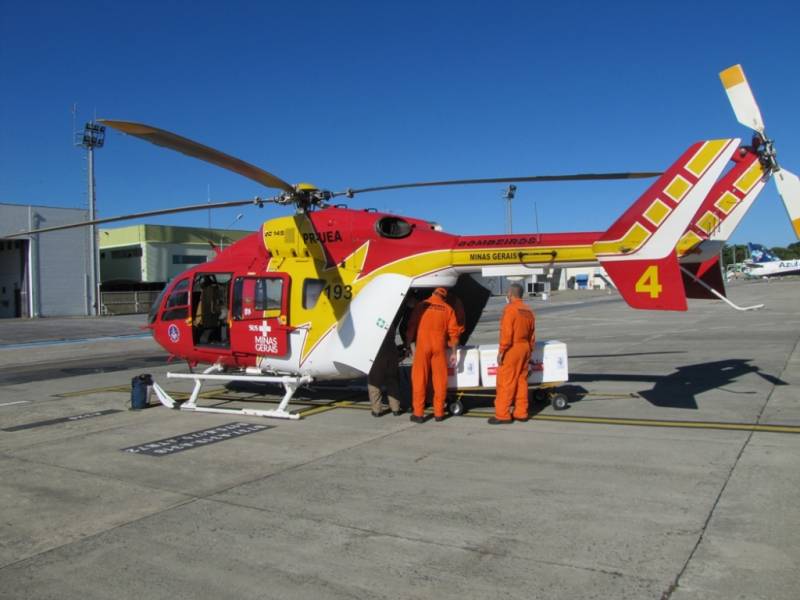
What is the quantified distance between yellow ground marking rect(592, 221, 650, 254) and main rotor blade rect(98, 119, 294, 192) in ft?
14.7

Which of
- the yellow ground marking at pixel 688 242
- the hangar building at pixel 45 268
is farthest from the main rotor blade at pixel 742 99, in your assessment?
the hangar building at pixel 45 268

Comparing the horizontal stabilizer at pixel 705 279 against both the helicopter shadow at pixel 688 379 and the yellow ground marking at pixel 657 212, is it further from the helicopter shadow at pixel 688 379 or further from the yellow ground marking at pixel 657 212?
the yellow ground marking at pixel 657 212

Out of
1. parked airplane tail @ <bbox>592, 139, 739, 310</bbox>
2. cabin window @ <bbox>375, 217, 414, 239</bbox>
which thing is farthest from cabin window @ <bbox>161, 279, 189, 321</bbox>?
parked airplane tail @ <bbox>592, 139, 739, 310</bbox>

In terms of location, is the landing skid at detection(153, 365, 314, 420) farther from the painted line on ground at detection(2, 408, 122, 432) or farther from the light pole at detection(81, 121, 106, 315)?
the light pole at detection(81, 121, 106, 315)

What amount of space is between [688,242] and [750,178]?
1.14 m

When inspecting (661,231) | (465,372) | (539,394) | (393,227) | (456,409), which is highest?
(393,227)

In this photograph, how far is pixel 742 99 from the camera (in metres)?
7.74

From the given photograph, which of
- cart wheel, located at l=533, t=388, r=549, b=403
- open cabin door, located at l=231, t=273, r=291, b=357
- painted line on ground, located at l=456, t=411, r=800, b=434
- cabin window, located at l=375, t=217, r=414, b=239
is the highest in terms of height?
cabin window, located at l=375, t=217, r=414, b=239

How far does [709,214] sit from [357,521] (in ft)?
21.1

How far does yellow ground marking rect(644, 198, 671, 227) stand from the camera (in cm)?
765

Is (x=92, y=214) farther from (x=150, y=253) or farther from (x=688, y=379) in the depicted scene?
(x=688, y=379)

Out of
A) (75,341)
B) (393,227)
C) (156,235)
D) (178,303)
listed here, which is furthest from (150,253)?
(393,227)

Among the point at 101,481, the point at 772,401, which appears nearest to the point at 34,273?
the point at 101,481

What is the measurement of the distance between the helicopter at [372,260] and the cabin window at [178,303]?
3 centimetres
